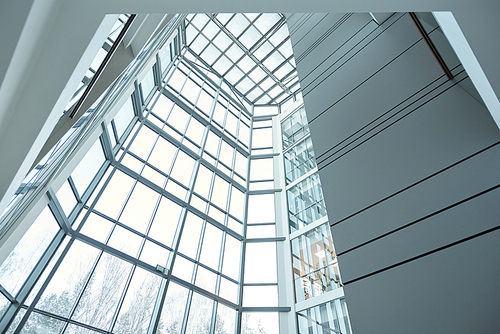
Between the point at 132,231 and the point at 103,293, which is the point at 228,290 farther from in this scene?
the point at 103,293

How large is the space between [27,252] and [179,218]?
6756 millimetres

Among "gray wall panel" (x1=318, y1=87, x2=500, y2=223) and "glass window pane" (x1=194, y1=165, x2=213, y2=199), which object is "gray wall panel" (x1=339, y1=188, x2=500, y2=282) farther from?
"glass window pane" (x1=194, y1=165, x2=213, y2=199)

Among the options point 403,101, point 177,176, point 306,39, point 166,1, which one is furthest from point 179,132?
point 166,1

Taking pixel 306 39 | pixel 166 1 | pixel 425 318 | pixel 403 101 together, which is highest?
pixel 306 39

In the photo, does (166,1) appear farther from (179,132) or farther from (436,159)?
(179,132)

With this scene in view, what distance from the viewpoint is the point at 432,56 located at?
15.4 feet

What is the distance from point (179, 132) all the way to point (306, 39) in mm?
9723

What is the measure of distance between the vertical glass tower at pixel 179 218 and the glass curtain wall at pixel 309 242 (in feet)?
0.24

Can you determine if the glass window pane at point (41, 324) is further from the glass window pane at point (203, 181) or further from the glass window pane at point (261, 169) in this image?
the glass window pane at point (261, 169)

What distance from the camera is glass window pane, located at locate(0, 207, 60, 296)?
7762 millimetres

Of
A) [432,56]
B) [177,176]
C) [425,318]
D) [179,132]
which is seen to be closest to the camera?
[425,318]

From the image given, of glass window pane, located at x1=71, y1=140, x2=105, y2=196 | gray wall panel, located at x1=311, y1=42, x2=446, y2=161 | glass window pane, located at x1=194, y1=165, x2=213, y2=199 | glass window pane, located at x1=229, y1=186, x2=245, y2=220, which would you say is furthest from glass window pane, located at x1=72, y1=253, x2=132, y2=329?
gray wall panel, located at x1=311, y1=42, x2=446, y2=161

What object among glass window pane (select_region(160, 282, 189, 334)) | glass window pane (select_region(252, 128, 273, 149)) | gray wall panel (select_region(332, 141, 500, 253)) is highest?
glass window pane (select_region(252, 128, 273, 149))

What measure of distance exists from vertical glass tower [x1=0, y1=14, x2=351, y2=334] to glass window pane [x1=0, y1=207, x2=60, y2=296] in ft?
0.12
